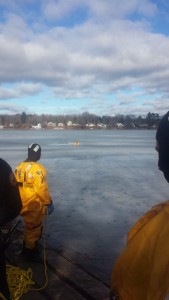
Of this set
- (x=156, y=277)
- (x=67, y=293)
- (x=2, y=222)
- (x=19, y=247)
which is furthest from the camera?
(x=19, y=247)

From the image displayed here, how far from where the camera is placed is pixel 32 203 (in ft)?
15.7

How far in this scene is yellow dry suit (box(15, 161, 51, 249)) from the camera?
15.7 ft

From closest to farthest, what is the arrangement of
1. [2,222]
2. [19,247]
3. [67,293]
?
[2,222] → [67,293] → [19,247]

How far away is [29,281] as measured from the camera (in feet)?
12.9

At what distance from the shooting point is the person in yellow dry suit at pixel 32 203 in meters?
4.77

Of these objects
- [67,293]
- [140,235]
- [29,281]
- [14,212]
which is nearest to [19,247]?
[29,281]

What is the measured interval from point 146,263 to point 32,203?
3848 mm

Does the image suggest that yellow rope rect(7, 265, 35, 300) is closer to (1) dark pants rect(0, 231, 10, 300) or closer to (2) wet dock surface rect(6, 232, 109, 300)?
(2) wet dock surface rect(6, 232, 109, 300)

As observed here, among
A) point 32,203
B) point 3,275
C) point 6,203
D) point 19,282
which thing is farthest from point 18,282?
point 6,203

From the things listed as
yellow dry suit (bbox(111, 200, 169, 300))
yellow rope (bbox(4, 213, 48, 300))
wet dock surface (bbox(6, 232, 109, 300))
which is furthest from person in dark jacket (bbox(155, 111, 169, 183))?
yellow rope (bbox(4, 213, 48, 300))

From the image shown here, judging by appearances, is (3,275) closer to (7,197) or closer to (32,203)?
(7,197)

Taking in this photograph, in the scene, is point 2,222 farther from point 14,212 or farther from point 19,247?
point 19,247

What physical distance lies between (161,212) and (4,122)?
178 m

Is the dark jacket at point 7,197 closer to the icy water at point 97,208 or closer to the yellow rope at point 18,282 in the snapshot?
the yellow rope at point 18,282
